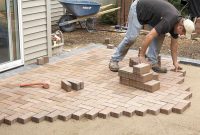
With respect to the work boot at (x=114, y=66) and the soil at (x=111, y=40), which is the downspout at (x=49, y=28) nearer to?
the soil at (x=111, y=40)

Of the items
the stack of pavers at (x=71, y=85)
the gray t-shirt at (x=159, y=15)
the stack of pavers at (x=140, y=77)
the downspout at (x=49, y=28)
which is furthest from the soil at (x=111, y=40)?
the stack of pavers at (x=71, y=85)

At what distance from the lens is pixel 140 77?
18.9 feet

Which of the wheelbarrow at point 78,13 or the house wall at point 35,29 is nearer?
the house wall at point 35,29

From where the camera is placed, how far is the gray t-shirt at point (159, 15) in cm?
579

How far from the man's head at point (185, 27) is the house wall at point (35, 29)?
2.81 meters

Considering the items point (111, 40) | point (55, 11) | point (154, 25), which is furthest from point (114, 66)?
point (55, 11)

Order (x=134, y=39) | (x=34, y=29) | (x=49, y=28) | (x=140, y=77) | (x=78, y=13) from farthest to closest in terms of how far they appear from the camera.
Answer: (x=78, y=13), (x=49, y=28), (x=34, y=29), (x=134, y=39), (x=140, y=77)

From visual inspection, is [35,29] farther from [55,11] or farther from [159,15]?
[55,11]

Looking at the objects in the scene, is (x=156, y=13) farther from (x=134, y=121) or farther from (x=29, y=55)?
(x=29, y=55)

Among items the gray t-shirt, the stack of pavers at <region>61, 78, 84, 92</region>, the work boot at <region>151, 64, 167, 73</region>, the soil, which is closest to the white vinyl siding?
the soil

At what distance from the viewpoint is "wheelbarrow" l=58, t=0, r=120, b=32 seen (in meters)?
10.4

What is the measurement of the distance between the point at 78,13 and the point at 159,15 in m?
4.78

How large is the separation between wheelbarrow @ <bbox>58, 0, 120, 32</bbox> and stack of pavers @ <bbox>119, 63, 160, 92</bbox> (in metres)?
4.80

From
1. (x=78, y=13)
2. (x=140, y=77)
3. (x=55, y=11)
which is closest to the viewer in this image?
(x=140, y=77)
